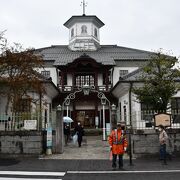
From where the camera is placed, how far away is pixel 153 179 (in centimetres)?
927

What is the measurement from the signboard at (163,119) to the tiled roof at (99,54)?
1834cm

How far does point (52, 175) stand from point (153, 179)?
10.7 feet

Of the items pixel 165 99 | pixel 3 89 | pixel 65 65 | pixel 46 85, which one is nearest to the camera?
pixel 165 99

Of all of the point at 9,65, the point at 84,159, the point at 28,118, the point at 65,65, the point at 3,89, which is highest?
the point at 65,65

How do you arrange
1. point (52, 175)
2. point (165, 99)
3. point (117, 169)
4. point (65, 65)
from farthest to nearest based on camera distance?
point (65, 65) → point (165, 99) → point (117, 169) → point (52, 175)

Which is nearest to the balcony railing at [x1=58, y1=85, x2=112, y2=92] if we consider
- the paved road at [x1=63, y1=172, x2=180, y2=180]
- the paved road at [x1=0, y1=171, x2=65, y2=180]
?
the paved road at [x1=0, y1=171, x2=65, y2=180]

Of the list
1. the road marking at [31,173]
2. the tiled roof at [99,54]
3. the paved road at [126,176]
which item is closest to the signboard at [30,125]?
the road marking at [31,173]

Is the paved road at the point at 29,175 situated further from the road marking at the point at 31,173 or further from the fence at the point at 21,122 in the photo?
the fence at the point at 21,122

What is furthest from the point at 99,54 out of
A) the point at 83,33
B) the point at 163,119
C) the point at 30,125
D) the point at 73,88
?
the point at 163,119

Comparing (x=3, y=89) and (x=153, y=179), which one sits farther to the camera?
(x=3, y=89)

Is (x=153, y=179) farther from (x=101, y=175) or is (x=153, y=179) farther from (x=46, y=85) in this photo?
(x=46, y=85)

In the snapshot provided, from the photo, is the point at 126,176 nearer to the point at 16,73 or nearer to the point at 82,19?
the point at 16,73

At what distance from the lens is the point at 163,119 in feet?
48.0

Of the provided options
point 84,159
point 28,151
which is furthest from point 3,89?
point 84,159
